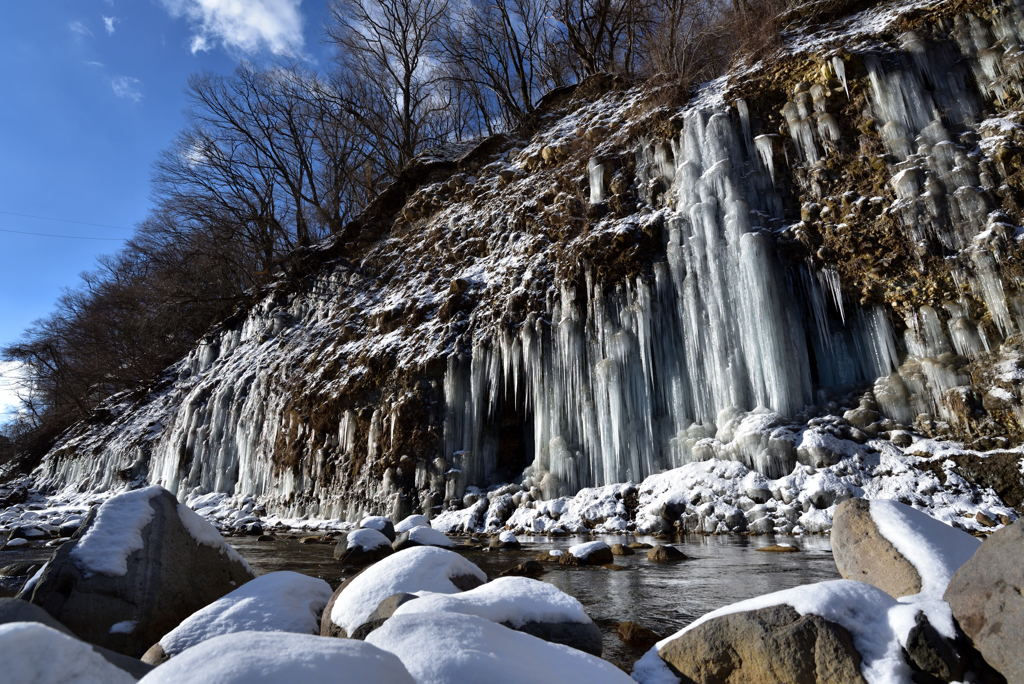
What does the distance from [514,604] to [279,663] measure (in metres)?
1.81

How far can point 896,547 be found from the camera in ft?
9.57

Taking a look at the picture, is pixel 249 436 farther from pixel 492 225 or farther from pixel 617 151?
pixel 617 151

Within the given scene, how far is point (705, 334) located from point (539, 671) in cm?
914

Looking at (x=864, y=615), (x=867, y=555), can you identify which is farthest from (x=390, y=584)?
(x=867, y=555)

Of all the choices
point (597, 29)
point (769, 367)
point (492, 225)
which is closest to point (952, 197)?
point (769, 367)

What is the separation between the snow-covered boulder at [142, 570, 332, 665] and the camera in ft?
9.77

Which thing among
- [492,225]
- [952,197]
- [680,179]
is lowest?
[952,197]

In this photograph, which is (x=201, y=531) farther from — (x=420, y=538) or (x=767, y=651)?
(x=767, y=651)

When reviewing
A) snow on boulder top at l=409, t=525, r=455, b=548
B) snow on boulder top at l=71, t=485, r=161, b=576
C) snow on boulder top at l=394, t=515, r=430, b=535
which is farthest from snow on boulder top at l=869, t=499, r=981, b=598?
snow on boulder top at l=394, t=515, r=430, b=535

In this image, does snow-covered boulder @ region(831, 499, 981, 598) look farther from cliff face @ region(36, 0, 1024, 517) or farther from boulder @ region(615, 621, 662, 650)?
cliff face @ region(36, 0, 1024, 517)

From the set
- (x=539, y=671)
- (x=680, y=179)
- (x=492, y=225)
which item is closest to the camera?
(x=539, y=671)

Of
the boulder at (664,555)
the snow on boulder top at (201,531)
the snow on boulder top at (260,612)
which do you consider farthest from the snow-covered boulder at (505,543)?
the snow on boulder top at (260,612)

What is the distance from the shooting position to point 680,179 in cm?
1208

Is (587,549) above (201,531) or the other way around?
the other way around
